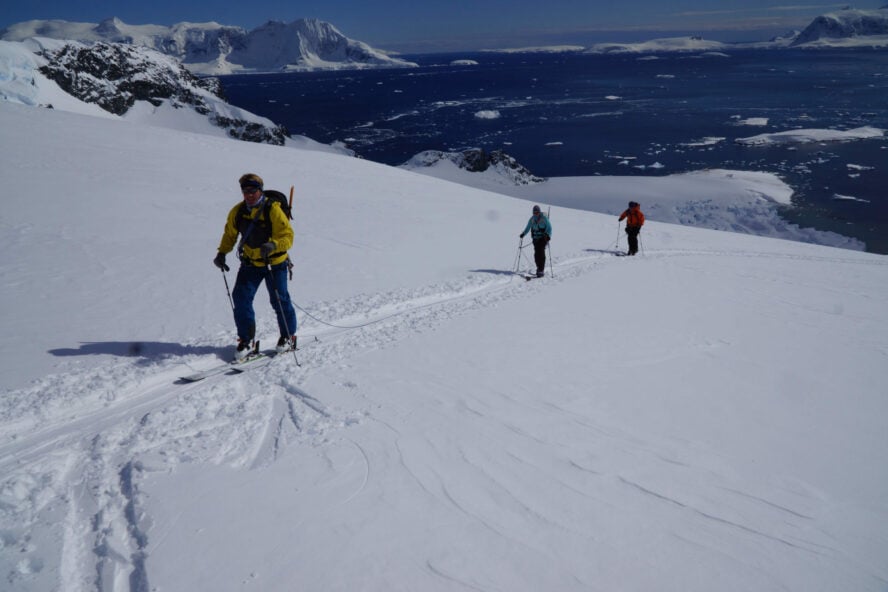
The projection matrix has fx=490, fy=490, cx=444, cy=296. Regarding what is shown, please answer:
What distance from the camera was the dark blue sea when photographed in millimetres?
43719

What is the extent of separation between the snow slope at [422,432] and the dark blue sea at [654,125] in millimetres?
32872

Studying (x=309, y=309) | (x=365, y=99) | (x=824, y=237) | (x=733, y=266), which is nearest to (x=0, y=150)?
(x=309, y=309)

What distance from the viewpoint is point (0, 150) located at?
1343 cm

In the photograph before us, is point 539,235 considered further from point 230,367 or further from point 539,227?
point 230,367

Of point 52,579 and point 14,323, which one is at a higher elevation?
point 14,323

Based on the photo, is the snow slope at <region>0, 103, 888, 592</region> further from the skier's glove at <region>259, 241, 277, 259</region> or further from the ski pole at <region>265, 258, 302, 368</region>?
the skier's glove at <region>259, 241, 277, 259</region>

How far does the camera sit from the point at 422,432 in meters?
4.09

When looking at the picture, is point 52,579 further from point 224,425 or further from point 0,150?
point 0,150

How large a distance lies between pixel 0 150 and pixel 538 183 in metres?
41.4

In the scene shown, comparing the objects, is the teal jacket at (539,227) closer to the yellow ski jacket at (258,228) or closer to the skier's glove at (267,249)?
the yellow ski jacket at (258,228)

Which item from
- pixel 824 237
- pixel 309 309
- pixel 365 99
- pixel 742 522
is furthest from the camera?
pixel 365 99

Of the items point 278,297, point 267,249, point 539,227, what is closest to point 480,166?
point 539,227

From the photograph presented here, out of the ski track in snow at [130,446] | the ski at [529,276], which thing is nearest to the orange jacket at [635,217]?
the ski at [529,276]

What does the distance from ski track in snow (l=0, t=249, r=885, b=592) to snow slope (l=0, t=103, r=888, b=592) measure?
0.06 ft
